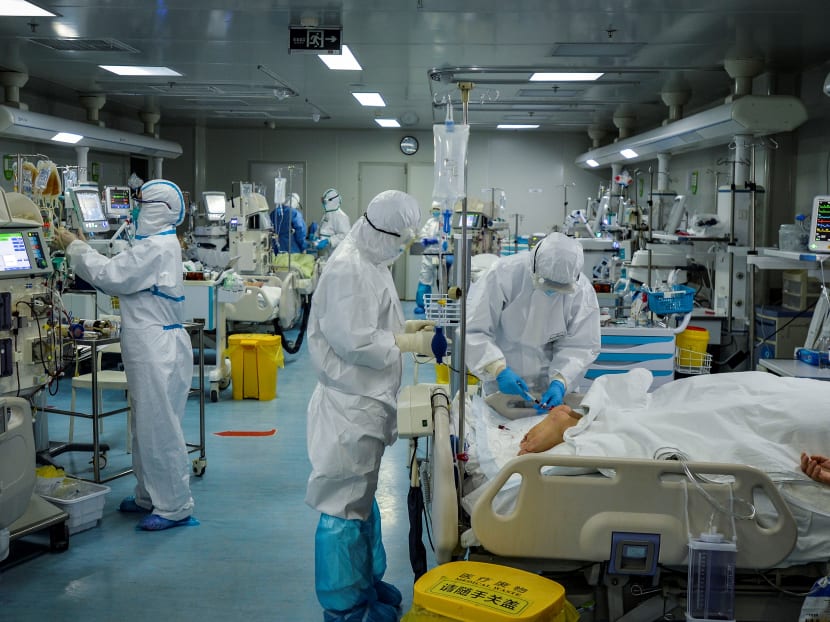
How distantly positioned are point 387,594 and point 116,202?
477 cm

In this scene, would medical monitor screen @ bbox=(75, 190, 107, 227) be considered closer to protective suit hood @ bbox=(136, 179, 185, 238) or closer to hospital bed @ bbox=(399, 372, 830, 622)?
protective suit hood @ bbox=(136, 179, 185, 238)

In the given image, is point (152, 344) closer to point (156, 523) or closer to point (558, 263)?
point (156, 523)

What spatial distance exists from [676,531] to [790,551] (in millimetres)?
317

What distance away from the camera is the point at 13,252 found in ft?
13.2

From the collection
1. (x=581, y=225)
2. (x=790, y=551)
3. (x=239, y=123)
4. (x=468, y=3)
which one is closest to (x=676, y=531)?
(x=790, y=551)

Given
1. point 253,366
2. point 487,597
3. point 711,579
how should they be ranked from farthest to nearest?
point 253,366
point 711,579
point 487,597

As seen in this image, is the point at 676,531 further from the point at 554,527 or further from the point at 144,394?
the point at 144,394

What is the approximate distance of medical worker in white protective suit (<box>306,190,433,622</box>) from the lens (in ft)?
10.0

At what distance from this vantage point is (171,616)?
3.32m

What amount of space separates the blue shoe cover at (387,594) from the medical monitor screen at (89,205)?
389 cm

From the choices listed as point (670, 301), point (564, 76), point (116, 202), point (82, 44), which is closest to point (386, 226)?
point (670, 301)

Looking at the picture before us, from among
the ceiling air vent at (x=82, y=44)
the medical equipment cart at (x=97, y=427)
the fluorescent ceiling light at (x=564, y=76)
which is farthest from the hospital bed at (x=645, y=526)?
the fluorescent ceiling light at (x=564, y=76)

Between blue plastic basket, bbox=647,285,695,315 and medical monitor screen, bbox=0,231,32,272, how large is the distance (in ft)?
13.0

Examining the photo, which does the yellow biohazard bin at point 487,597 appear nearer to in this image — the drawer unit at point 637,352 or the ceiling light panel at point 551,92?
the drawer unit at point 637,352
